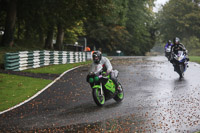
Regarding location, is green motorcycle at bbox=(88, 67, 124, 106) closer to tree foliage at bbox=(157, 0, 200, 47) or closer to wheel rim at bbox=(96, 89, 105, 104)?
wheel rim at bbox=(96, 89, 105, 104)

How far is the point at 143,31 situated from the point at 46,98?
209ft

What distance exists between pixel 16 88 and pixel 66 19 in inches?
879

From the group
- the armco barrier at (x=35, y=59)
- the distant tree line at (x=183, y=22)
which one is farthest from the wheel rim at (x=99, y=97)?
the distant tree line at (x=183, y=22)

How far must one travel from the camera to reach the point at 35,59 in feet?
78.8

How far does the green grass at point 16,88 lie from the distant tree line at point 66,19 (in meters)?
13.5

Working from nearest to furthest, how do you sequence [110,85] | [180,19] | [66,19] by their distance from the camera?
1. [110,85]
2. [66,19]
3. [180,19]

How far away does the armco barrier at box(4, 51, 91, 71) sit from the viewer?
66.3 feet

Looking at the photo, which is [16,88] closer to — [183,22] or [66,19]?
[66,19]

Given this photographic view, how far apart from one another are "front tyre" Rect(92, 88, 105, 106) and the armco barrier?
35.3 feet

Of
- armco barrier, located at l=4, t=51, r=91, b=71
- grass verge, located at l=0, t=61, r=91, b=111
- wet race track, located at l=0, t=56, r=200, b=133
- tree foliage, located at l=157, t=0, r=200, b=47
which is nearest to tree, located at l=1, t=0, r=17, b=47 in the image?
armco barrier, located at l=4, t=51, r=91, b=71

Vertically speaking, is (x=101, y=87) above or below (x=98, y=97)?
above

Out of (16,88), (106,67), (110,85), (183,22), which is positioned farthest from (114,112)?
(183,22)

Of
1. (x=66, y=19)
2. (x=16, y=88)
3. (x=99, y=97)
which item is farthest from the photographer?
(x=66, y=19)

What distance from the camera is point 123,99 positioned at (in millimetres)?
11312
